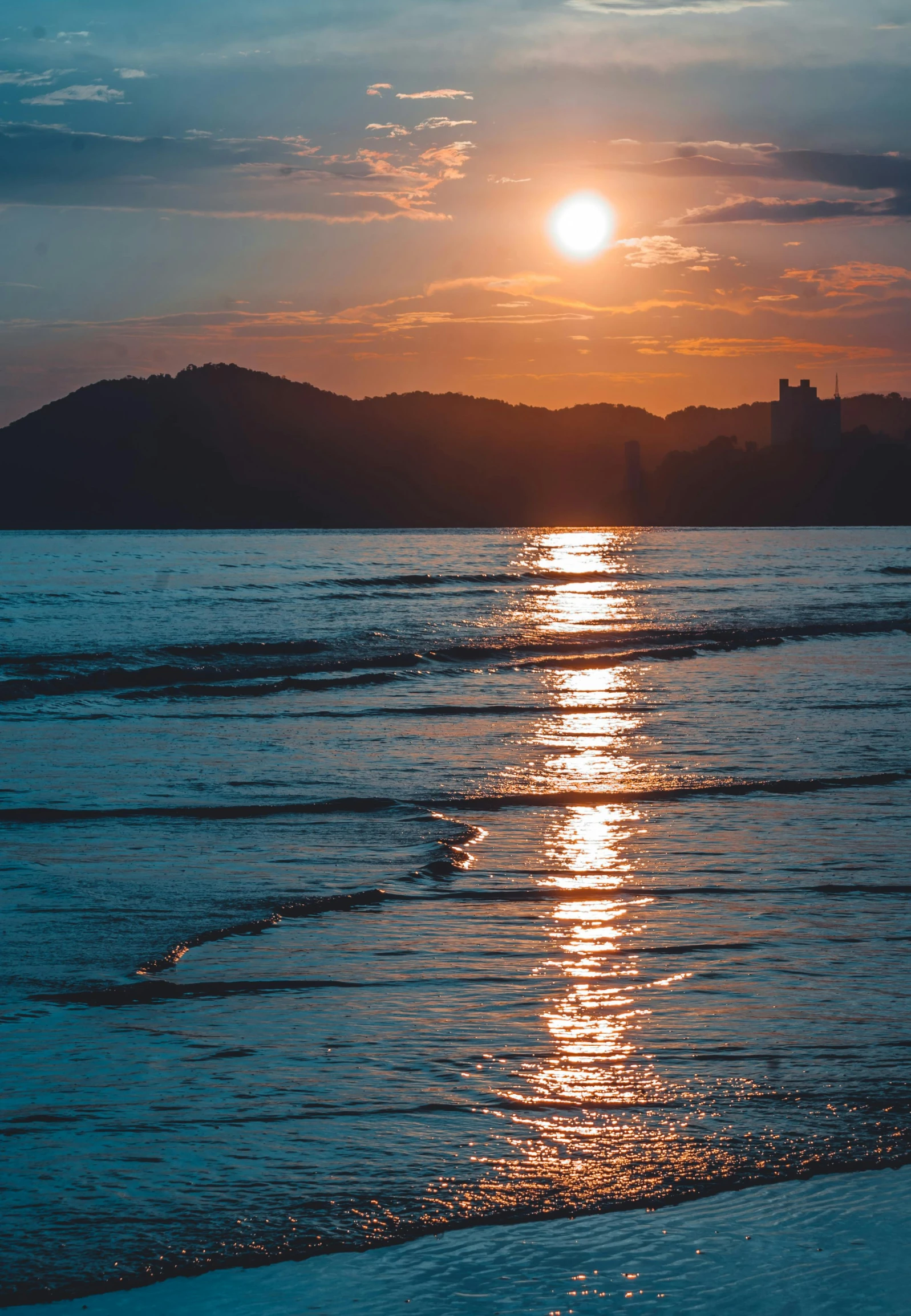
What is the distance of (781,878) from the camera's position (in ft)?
23.2

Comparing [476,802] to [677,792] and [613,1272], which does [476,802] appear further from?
[613,1272]

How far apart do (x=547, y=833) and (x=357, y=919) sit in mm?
2367

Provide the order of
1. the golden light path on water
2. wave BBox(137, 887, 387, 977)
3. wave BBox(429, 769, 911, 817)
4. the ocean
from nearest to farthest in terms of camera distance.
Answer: the ocean → the golden light path on water → wave BBox(137, 887, 387, 977) → wave BBox(429, 769, 911, 817)

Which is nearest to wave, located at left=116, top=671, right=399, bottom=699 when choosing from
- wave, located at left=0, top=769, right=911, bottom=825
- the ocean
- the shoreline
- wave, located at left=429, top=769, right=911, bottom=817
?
the ocean

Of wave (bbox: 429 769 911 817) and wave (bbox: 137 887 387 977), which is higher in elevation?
wave (bbox: 137 887 387 977)

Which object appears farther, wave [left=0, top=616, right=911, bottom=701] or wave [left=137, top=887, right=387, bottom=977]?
wave [left=0, top=616, right=911, bottom=701]

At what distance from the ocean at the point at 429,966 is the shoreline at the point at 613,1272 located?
70 mm

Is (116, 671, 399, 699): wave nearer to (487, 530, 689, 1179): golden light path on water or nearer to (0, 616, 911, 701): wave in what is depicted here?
(0, 616, 911, 701): wave

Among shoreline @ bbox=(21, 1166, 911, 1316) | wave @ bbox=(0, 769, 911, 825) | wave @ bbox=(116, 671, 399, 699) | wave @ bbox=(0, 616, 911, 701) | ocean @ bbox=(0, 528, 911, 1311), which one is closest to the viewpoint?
shoreline @ bbox=(21, 1166, 911, 1316)

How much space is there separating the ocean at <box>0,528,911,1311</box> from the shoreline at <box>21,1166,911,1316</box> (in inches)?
2.8

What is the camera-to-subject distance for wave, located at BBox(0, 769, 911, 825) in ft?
29.9

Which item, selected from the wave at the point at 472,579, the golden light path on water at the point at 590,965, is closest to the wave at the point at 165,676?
the golden light path on water at the point at 590,965

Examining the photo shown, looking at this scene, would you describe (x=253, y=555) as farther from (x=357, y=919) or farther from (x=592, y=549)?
(x=357, y=919)

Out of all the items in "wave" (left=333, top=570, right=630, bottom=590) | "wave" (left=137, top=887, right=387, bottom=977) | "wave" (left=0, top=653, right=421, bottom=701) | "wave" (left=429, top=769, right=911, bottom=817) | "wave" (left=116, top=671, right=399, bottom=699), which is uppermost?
"wave" (left=333, top=570, right=630, bottom=590)
